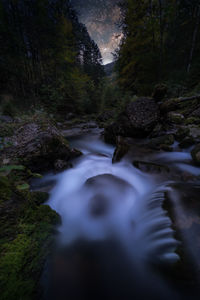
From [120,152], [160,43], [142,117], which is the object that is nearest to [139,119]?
[142,117]

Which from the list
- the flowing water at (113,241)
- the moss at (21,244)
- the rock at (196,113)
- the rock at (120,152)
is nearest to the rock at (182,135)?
the flowing water at (113,241)

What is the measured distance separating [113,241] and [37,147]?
8.24 ft

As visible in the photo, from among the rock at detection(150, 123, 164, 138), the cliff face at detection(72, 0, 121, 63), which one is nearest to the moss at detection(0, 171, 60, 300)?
the rock at detection(150, 123, 164, 138)

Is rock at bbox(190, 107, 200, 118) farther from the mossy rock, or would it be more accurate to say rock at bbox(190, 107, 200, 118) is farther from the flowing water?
the flowing water

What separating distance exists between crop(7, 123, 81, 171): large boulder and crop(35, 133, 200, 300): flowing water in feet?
2.30

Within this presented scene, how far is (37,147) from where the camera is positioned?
9.85ft

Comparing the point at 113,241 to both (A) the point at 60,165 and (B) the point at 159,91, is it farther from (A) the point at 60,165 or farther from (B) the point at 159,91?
(B) the point at 159,91

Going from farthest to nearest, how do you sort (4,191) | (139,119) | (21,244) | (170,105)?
(170,105) < (139,119) < (4,191) < (21,244)

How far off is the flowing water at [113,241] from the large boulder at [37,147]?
700 mm

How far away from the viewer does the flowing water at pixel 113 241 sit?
1.08 meters

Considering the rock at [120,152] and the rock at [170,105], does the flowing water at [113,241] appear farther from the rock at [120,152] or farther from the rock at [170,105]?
the rock at [170,105]

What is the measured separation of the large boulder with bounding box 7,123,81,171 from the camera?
2.88 meters

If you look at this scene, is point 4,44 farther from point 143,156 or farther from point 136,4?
point 143,156

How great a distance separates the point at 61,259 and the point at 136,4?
16.5 metres
